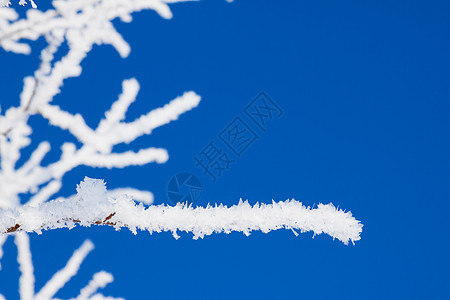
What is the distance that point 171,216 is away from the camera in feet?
3.01

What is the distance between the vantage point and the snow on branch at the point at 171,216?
0.89 metres

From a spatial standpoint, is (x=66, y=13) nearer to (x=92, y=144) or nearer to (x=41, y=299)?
(x=92, y=144)

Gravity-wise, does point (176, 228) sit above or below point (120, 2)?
below

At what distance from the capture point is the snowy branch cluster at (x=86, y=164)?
904 mm

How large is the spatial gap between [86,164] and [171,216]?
22.5 inches

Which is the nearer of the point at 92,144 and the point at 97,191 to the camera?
the point at 97,191

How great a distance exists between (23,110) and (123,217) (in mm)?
591

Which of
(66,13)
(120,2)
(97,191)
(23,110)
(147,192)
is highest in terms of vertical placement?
(120,2)

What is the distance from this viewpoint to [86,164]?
1.35m

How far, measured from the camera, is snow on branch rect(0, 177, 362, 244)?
887mm

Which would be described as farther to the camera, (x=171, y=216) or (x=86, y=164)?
(x=86, y=164)

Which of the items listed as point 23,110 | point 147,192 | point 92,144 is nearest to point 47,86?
point 23,110

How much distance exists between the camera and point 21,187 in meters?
1.34

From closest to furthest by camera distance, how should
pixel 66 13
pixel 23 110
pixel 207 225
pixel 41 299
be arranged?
pixel 207 225, pixel 23 110, pixel 66 13, pixel 41 299
